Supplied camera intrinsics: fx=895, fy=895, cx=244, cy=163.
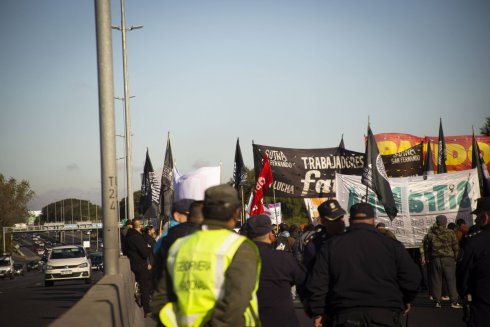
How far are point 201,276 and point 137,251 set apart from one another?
13.1 m

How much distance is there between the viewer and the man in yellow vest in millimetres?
4660

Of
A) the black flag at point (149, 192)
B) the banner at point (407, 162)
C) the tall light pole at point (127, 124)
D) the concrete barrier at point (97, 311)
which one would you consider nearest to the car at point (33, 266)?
the tall light pole at point (127, 124)

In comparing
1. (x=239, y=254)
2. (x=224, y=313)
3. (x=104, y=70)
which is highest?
(x=104, y=70)

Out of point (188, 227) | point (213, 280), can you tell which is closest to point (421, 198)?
point (188, 227)

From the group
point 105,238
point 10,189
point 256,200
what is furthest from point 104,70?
point 10,189

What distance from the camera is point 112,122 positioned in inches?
487

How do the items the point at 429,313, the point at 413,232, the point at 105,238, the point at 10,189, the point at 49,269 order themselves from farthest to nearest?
the point at 10,189, the point at 49,269, the point at 413,232, the point at 429,313, the point at 105,238

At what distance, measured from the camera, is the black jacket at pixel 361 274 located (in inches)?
258

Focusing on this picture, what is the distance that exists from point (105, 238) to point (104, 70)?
2.34m

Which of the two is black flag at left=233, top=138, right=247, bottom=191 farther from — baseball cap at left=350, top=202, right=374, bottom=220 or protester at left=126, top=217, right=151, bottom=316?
baseball cap at left=350, top=202, right=374, bottom=220

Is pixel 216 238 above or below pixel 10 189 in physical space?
above

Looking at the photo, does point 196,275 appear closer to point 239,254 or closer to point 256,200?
point 239,254

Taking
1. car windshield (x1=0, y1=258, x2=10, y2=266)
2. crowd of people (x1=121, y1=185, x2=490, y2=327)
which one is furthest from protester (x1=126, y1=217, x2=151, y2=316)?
car windshield (x1=0, y1=258, x2=10, y2=266)

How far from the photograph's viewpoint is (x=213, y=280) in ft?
15.3
